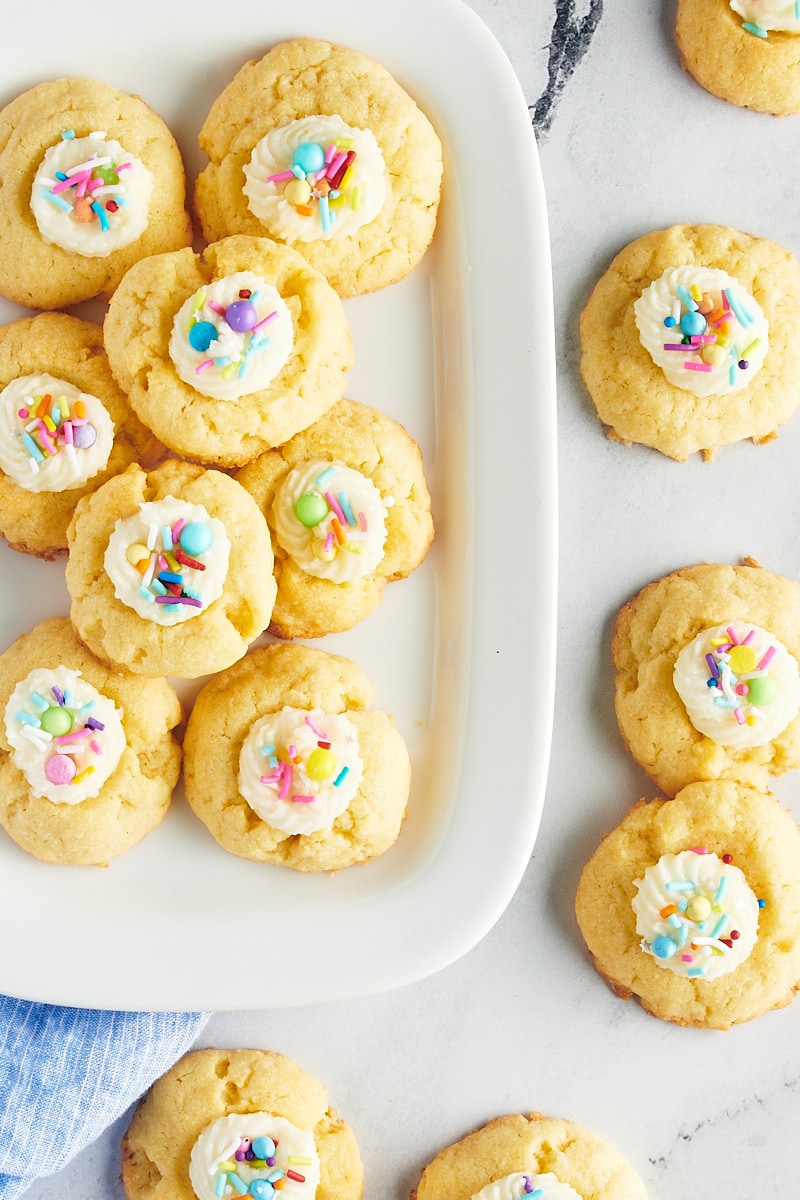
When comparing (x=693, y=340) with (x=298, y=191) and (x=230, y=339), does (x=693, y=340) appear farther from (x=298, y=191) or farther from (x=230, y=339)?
(x=230, y=339)

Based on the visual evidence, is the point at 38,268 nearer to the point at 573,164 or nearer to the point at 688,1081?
the point at 573,164

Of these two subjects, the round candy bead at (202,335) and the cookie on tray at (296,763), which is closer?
the round candy bead at (202,335)

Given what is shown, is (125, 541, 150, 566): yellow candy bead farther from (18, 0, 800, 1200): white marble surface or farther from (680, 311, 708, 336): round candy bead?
(680, 311, 708, 336): round candy bead

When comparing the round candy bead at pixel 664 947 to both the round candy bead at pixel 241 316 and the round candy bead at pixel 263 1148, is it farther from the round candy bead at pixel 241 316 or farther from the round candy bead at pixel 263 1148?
the round candy bead at pixel 241 316

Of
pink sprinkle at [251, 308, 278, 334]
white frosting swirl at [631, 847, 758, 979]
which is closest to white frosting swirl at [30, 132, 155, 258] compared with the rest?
pink sprinkle at [251, 308, 278, 334]

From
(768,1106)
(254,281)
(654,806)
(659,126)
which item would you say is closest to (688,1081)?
(768,1106)

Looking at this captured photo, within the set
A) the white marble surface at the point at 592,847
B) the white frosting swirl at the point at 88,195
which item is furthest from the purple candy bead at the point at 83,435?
the white marble surface at the point at 592,847
